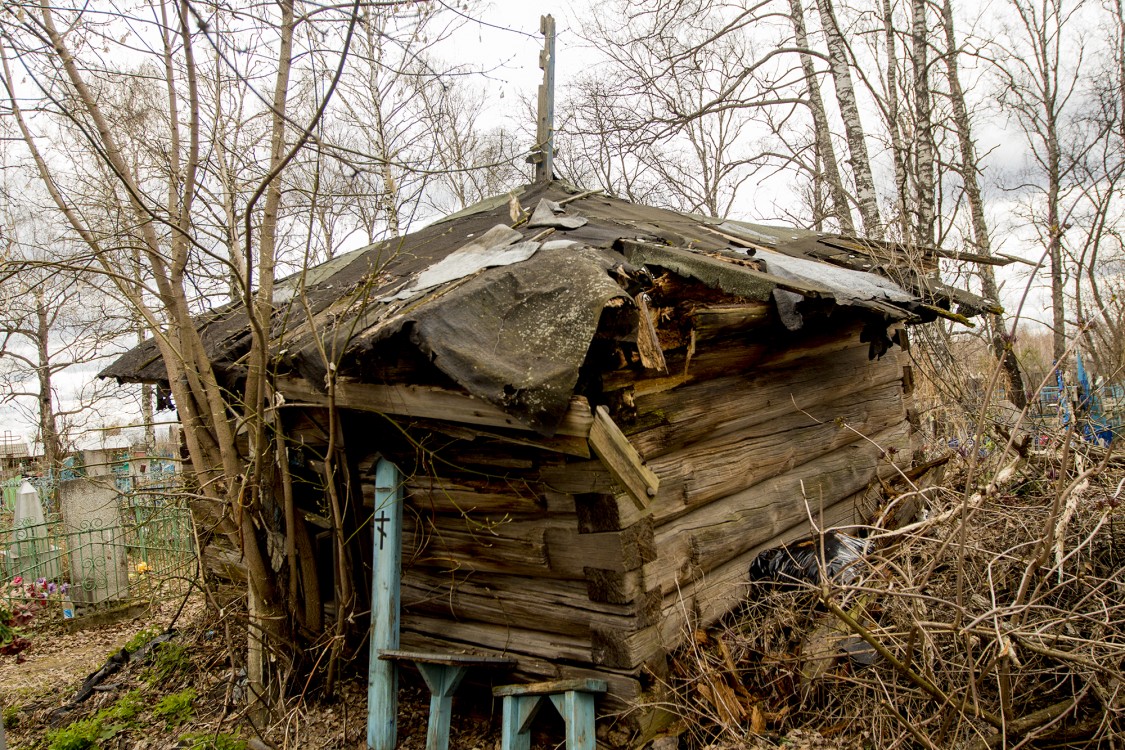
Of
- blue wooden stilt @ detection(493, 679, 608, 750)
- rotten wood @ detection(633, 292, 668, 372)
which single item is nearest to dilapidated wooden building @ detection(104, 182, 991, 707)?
rotten wood @ detection(633, 292, 668, 372)

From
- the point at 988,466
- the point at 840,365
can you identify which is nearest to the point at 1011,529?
the point at 988,466

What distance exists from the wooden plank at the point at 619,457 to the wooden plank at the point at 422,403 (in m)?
0.08

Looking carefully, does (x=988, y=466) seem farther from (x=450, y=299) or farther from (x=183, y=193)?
(x=183, y=193)

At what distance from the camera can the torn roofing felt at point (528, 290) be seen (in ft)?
9.37

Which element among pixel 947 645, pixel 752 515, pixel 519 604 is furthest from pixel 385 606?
pixel 947 645

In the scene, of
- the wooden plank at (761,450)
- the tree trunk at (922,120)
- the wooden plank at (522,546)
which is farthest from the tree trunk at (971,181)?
the wooden plank at (522,546)

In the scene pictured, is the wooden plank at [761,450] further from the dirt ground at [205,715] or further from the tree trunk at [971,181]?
the tree trunk at [971,181]

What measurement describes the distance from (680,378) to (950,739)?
2086 mm

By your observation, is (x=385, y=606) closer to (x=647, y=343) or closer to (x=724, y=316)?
(x=647, y=343)

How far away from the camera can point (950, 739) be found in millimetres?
2975

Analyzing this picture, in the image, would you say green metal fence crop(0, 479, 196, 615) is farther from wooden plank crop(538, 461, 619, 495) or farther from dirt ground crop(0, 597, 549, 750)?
wooden plank crop(538, 461, 619, 495)

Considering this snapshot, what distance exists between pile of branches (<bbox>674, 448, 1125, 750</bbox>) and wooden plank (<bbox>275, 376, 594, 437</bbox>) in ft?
3.64

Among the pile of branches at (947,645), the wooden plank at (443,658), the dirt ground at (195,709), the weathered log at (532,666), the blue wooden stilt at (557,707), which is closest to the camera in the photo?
the pile of branches at (947,645)

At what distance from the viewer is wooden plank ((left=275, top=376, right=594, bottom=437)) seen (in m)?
2.87
